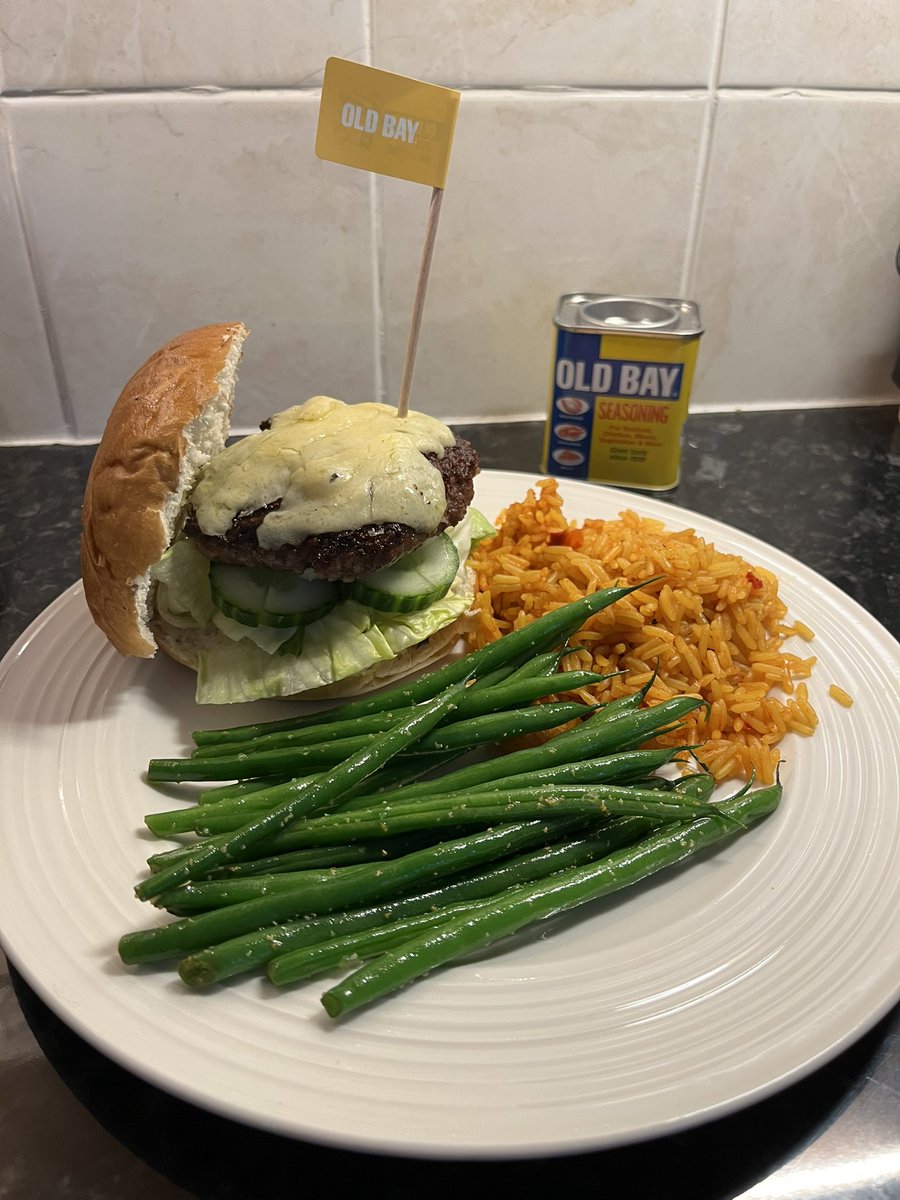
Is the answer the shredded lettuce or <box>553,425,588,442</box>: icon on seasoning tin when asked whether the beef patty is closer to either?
the shredded lettuce

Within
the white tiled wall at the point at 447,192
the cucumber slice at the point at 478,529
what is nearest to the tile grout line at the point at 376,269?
the white tiled wall at the point at 447,192

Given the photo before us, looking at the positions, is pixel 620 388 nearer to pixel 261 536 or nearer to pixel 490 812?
pixel 261 536

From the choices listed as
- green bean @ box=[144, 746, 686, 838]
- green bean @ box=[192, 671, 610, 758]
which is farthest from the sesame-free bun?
green bean @ box=[144, 746, 686, 838]

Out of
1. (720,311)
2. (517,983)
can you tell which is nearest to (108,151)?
(720,311)

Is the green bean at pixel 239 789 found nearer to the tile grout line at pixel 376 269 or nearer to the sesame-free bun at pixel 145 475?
the sesame-free bun at pixel 145 475

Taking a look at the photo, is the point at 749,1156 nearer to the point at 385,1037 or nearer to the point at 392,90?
the point at 385,1037
